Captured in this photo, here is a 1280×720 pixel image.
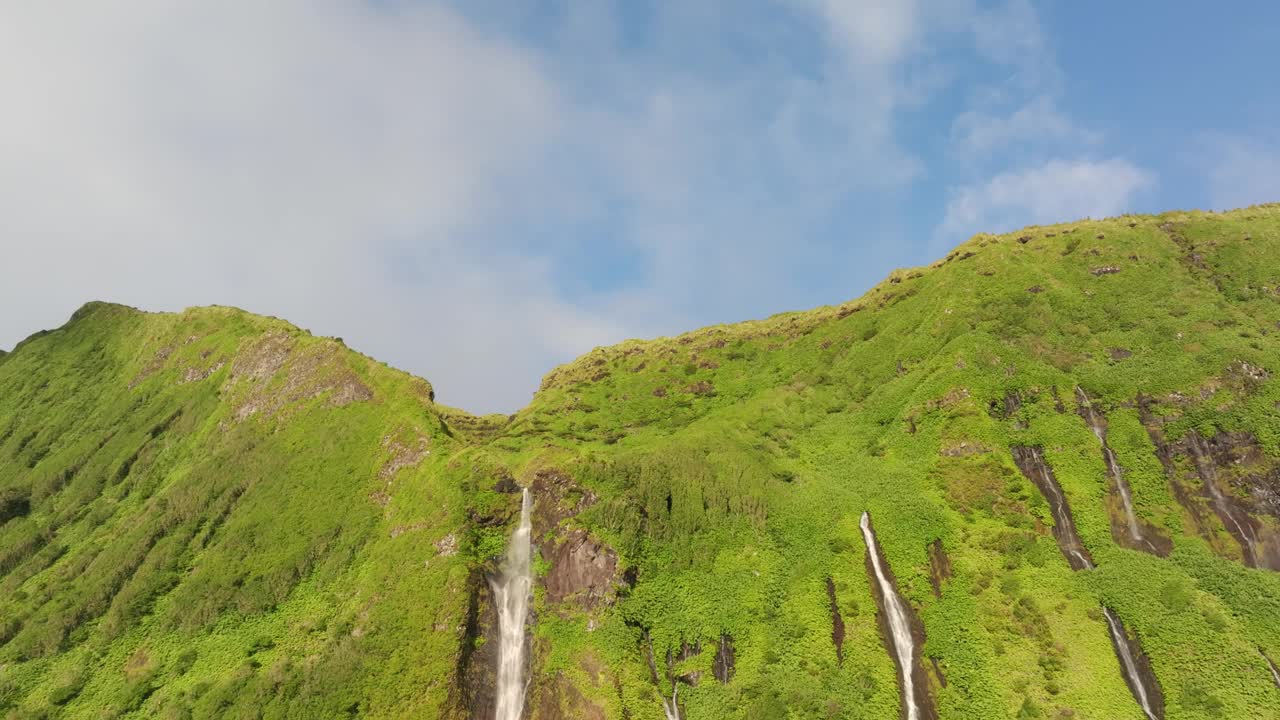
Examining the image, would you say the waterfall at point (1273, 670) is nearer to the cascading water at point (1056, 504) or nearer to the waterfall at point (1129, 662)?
the waterfall at point (1129, 662)

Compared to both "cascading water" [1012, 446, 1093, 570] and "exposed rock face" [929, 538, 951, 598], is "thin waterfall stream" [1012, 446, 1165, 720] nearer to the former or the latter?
"cascading water" [1012, 446, 1093, 570]

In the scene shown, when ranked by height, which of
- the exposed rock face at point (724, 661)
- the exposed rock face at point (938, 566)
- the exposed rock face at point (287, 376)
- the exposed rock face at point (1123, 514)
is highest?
the exposed rock face at point (287, 376)

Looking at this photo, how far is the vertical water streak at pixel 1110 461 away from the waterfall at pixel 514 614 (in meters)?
54.3

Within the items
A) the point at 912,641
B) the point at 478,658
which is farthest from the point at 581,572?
the point at 912,641

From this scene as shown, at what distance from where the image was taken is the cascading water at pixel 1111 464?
2115 inches

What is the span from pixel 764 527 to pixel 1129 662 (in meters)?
30.1

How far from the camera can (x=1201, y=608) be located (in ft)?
149

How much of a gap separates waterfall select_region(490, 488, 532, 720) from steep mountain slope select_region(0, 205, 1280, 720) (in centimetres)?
132

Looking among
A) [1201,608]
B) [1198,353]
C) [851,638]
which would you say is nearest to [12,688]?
[851,638]

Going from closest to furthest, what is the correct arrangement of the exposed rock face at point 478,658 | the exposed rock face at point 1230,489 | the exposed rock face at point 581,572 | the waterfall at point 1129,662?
the waterfall at point 1129,662, the exposed rock face at point 478,658, the exposed rock face at point 1230,489, the exposed rock face at point 581,572

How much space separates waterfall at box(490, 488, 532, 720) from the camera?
51.0m

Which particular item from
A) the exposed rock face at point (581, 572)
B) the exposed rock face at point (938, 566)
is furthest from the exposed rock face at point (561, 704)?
the exposed rock face at point (938, 566)

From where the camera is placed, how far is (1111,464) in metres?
58.5

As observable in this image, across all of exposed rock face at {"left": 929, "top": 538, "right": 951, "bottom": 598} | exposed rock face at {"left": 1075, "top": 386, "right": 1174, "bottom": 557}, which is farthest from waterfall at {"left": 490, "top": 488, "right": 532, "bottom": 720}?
exposed rock face at {"left": 1075, "top": 386, "right": 1174, "bottom": 557}
